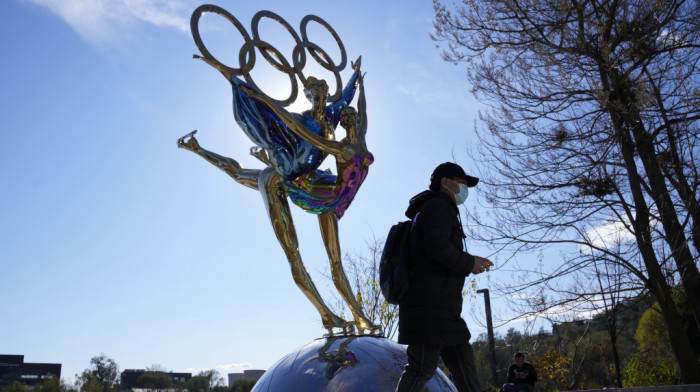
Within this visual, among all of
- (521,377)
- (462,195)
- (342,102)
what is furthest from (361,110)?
(521,377)

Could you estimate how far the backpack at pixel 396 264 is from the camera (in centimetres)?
286

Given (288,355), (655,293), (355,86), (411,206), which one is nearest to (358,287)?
(655,293)

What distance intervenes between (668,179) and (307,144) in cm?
812

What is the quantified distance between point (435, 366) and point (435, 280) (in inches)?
17.3

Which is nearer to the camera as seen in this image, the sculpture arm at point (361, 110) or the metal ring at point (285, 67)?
the sculpture arm at point (361, 110)

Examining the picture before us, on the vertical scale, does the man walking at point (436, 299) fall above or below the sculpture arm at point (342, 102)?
below

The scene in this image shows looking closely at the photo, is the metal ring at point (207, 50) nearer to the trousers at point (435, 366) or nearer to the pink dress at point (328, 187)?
the pink dress at point (328, 187)

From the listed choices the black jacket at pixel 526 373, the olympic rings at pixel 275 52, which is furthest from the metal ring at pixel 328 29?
the black jacket at pixel 526 373

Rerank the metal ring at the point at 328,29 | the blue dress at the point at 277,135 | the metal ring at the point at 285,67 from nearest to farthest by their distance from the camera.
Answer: the blue dress at the point at 277,135 → the metal ring at the point at 285,67 → the metal ring at the point at 328,29

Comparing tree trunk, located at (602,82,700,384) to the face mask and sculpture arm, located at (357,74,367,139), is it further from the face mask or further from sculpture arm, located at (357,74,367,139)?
the face mask

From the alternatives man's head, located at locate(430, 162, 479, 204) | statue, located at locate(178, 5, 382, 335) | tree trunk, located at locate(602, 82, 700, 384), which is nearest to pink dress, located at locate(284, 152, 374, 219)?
statue, located at locate(178, 5, 382, 335)

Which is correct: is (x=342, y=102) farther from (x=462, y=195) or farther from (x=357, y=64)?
(x=462, y=195)

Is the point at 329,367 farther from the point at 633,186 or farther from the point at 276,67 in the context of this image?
the point at 633,186

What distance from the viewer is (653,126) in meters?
10.2
